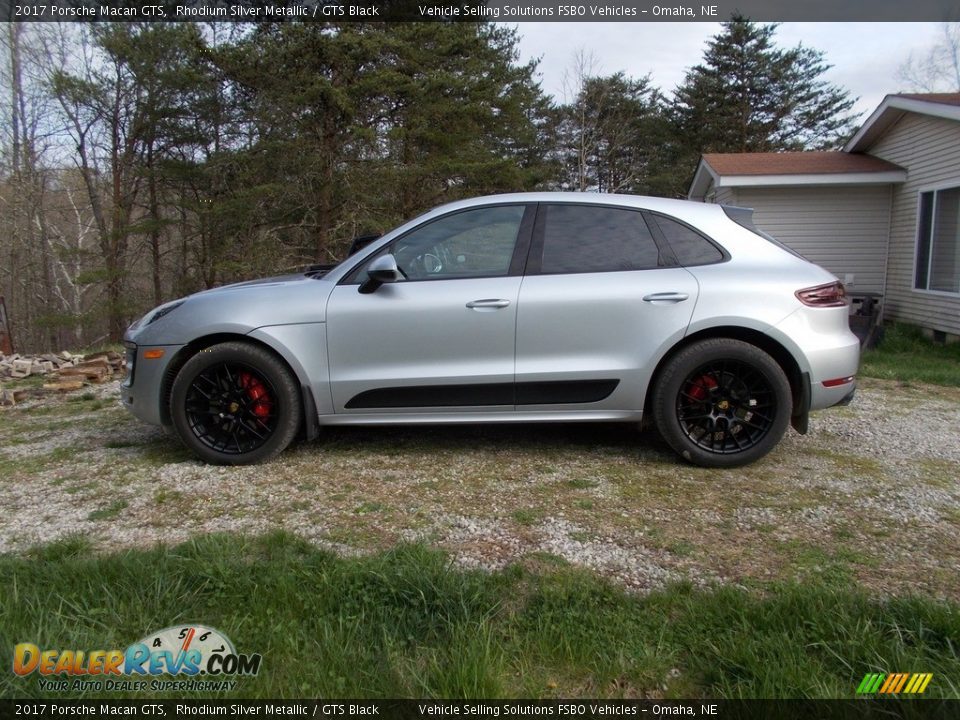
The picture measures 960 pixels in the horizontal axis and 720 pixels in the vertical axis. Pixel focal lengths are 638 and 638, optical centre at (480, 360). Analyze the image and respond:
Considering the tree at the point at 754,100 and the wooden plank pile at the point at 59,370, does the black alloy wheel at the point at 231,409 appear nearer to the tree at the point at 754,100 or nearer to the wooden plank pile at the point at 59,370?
the wooden plank pile at the point at 59,370

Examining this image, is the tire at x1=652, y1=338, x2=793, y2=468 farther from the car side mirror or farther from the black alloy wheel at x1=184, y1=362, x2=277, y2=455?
the black alloy wheel at x1=184, y1=362, x2=277, y2=455

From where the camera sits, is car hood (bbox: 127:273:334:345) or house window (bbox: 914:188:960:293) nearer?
car hood (bbox: 127:273:334:345)

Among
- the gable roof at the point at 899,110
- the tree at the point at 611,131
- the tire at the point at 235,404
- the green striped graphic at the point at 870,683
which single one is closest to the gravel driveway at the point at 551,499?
the tire at the point at 235,404

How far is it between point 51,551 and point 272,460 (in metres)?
1.38

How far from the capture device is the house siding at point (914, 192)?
9.44m

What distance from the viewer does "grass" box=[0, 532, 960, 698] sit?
6.30 ft

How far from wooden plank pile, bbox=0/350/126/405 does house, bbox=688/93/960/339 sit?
10291 millimetres

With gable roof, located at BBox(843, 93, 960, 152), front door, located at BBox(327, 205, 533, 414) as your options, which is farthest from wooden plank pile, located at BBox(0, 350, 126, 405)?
gable roof, located at BBox(843, 93, 960, 152)

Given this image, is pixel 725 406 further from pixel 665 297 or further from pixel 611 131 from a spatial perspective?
pixel 611 131

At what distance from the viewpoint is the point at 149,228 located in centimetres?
1794

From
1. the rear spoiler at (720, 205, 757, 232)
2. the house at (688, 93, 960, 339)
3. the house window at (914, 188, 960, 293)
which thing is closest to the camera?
the rear spoiler at (720, 205, 757, 232)

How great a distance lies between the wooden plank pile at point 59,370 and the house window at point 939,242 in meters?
11.5

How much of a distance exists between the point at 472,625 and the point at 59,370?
292 inches

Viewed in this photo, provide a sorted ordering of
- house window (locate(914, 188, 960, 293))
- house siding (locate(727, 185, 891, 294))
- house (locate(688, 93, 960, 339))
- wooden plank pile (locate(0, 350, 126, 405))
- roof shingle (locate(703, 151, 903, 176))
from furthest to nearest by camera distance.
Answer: house siding (locate(727, 185, 891, 294)) → roof shingle (locate(703, 151, 903, 176)) → house (locate(688, 93, 960, 339)) → house window (locate(914, 188, 960, 293)) → wooden plank pile (locate(0, 350, 126, 405))
